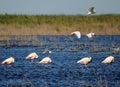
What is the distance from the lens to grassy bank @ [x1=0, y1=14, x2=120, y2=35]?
41316 mm

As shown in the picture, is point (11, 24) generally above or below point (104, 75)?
above

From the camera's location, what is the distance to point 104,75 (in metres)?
→ 18.2

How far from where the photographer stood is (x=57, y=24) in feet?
150

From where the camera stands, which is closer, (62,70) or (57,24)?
(62,70)

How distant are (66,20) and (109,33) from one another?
6.57 m

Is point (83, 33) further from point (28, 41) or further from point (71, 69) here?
point (71, 69)

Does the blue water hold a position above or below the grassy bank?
below

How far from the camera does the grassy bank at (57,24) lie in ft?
136

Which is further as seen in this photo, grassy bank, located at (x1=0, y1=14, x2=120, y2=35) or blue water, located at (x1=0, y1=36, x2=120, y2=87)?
grassy bank, located at (x1=0, y1=14, x2=120, y2=35)

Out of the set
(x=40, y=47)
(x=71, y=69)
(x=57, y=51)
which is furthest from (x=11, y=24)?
(x=71, y=69)

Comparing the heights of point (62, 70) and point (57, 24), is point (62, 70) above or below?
below

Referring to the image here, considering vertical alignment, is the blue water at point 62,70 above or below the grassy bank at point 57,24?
below

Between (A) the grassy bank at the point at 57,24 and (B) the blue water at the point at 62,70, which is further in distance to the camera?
(A) the grassy bank at the point at 57,24

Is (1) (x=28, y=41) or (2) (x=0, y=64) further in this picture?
(1) (x=28, y=41)
